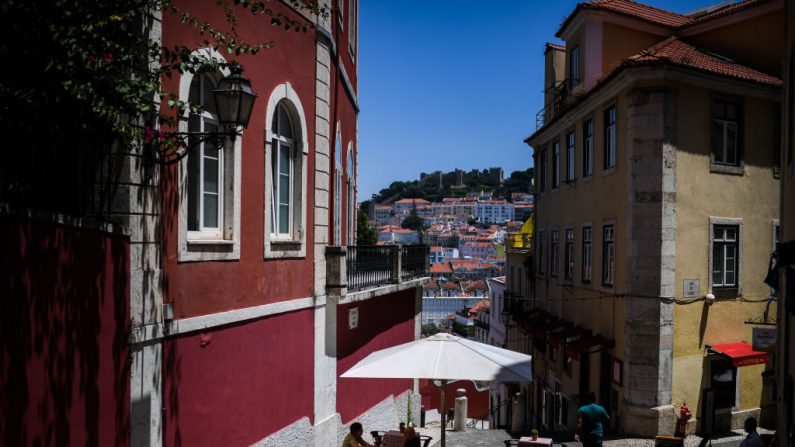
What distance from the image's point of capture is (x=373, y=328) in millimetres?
13703

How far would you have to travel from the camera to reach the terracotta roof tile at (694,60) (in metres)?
14.4

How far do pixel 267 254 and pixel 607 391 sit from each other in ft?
33.5

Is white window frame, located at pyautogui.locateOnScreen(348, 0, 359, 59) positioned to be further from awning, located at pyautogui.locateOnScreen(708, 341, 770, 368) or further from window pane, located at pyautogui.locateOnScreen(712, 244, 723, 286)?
awning, located at pyautogui.locateOnScreen(708, 341, 770, 368)

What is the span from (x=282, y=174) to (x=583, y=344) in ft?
29.9

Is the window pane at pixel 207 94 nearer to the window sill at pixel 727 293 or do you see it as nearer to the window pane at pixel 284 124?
the window pane at pixel 284 124

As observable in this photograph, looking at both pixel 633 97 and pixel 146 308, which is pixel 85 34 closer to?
pixel 146 308

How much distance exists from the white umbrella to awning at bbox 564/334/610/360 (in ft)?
22.6

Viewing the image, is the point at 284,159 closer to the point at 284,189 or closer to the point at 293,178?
the point at 293,178

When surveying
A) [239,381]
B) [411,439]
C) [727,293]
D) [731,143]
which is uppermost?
[731,143]

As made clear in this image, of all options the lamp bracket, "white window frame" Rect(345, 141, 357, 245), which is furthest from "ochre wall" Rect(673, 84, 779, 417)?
the lamp bracket

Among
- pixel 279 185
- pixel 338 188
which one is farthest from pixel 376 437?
pixel 338 188

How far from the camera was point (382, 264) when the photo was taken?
13.9 metres

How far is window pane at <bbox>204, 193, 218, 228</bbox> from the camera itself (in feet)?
26.8

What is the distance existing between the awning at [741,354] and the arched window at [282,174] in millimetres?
9861
